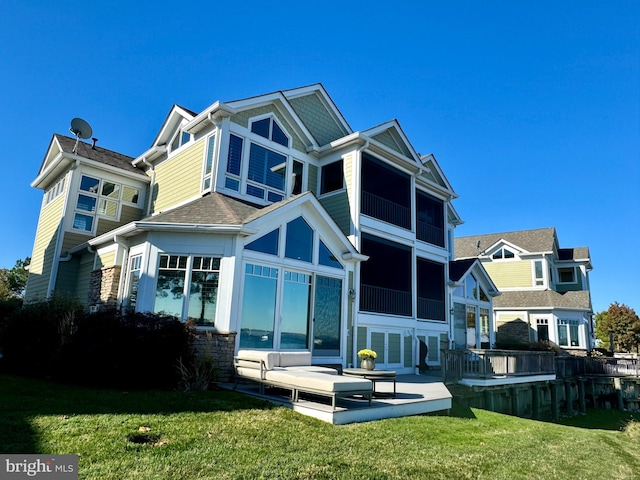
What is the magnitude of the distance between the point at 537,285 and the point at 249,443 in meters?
30.7

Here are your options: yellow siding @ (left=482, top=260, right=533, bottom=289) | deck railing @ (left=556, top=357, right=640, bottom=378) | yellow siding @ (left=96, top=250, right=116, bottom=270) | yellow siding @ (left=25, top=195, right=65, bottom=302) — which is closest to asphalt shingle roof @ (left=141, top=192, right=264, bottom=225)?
yellow siding @ (left=96, top=250, right=116, bottom=270)

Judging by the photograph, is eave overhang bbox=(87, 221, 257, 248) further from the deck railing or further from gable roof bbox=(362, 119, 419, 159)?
the deck railing

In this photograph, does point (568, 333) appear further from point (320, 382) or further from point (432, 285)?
point (320, 382)

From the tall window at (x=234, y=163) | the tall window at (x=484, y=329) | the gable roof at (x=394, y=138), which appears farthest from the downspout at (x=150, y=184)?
the tall window at (x=484, y=329)

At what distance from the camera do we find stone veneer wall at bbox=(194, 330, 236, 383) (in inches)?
377

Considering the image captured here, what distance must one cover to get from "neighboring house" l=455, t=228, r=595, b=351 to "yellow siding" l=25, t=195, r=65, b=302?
83.5 feet

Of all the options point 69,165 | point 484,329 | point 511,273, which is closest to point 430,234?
point 484,329

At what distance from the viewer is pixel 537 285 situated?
3077 cm

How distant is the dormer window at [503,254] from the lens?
32781mm

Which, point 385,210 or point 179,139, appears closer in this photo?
point 179,139

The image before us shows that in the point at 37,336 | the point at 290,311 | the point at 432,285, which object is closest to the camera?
the point at 37,336

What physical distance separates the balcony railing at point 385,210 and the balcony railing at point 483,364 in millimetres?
5414

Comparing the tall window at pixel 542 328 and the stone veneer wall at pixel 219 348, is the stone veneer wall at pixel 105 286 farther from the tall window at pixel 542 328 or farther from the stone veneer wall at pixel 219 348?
the tall window at pixel 542 328

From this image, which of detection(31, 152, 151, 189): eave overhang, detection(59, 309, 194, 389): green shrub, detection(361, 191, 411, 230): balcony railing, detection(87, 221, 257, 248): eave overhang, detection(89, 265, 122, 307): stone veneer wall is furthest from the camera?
detection(31, 152, 151, 189): eave overhang
